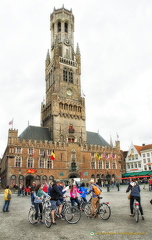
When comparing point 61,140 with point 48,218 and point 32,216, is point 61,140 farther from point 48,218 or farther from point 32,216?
point 48,218

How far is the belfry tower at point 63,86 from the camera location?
167 feet

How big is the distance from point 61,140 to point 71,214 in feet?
131

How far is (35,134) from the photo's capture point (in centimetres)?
4872

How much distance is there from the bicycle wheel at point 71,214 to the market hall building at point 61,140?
3095 cm

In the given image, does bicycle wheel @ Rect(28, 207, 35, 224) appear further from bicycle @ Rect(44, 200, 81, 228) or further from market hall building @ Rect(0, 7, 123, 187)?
market hall building @ Rect(0, 7, 123, 187)

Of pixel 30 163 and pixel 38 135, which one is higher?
pixel 38 135

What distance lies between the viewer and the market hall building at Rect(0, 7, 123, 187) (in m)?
43.3

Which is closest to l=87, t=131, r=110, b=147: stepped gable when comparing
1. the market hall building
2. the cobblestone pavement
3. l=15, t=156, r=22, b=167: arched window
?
the market hall building

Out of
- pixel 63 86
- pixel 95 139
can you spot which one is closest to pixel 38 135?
pixel 63 86

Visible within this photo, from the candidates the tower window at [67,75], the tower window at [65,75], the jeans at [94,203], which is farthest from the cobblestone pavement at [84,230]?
the tower window at [67,75]

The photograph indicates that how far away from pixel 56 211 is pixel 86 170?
132 ft

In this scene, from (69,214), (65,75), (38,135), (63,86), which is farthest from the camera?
(65,75)

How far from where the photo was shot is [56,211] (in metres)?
9.83

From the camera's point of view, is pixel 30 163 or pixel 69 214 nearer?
pixel 69 214
